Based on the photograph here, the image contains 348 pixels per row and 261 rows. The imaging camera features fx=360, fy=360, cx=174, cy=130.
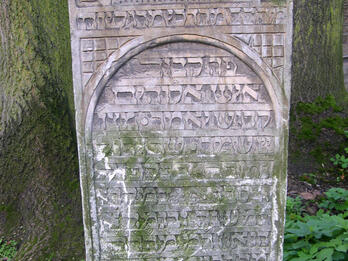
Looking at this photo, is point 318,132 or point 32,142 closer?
point 32,142

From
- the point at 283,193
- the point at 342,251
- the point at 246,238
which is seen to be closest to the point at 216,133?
the point at 283,193

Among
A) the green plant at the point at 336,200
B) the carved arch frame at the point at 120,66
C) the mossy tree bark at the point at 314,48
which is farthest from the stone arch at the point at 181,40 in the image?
the mossy tree bark at the point at 314,48

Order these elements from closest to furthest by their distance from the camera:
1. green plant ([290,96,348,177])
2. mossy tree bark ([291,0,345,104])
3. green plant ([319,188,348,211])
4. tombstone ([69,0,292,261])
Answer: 1. tombstone ([69,0,292,261])
2. green plant ([319,188,348,211])
3. green plant ([290,96,348,177])
4. mossy tree bark ([291,0,345,104])

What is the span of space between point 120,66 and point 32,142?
1.42m

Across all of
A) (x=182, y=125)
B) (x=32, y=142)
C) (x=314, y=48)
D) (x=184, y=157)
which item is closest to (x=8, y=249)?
(x=32, y=142)

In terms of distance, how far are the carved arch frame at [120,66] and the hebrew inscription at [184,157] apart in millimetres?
38

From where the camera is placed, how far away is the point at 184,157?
2.24 metres

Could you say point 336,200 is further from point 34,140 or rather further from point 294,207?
point 34,140

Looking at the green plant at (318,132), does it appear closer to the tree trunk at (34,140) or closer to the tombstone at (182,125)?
the tombstone at (182,125)

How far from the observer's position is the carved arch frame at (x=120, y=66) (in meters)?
2.07

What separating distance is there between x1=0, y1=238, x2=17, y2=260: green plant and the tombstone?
1.10 m

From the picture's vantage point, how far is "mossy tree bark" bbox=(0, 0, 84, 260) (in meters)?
3.08

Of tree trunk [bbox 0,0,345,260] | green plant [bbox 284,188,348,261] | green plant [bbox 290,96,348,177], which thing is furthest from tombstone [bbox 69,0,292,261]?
green plant [bbox 290,96,348,177]

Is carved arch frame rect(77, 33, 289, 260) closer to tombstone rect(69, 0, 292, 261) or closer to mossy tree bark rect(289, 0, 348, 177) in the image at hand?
tombstone rect(69, 0, 292, 261)
